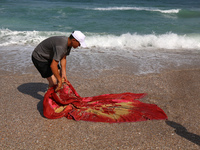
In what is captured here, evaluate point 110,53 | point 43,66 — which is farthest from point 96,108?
point 110,53

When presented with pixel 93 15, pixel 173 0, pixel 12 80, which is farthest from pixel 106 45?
pixel 173 0

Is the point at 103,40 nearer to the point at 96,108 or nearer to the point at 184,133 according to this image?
the point at 96,108

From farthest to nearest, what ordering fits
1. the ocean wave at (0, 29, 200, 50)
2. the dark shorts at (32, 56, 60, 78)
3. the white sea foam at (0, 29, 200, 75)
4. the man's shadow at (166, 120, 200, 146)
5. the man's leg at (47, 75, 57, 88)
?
the ocean wave at (0, 29, 200, 50)
the white sea foam at (0, 29, 200, 75)
the man's leg at (47, 75, 57, 88)
the dark shorts at (32, 56, 60, 78)
the man's shadow at (166, 120, 200, 146)

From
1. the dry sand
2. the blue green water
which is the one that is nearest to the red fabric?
the dry sand

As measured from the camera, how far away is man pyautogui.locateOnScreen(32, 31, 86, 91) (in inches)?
140

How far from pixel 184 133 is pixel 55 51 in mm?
2637

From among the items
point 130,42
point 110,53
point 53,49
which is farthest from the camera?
point 130,42

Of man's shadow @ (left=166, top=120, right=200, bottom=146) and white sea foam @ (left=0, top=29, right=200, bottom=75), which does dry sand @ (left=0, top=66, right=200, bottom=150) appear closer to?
man's shadow @ (left=166, top=120, right=200, bottom=146)

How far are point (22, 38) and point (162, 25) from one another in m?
10.3

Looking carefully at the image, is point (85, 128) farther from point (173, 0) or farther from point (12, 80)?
point (173, 0)

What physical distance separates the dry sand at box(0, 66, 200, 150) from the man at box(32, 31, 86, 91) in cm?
79

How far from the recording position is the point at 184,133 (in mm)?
3576

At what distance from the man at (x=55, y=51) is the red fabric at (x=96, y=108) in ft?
1.20

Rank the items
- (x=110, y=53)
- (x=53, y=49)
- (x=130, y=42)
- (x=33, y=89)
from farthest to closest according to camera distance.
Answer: (x=130, y=42) < (x=110, y=53) < (x=33, y=89) < (x=53, y=49)
